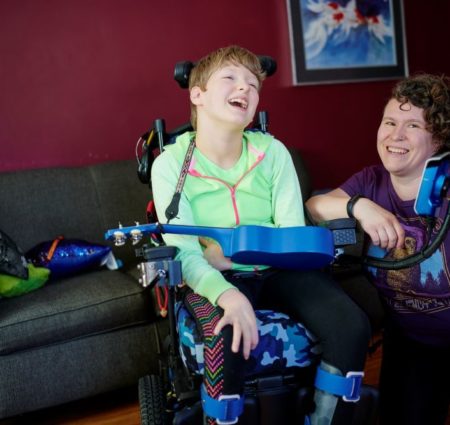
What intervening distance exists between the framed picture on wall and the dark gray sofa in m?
1.66

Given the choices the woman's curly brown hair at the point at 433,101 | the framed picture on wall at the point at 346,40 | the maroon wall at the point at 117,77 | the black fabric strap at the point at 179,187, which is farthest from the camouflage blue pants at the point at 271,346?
the framed picture on wall at the point at 346,40

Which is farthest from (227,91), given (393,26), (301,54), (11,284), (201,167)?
(393,26)

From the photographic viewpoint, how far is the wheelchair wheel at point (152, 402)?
1.51 m

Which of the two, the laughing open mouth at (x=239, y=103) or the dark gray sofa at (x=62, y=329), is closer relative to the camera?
the laughing open mouth at (x=239, y=103)

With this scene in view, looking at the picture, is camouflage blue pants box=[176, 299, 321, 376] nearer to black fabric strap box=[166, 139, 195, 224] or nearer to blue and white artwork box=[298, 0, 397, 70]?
black fabric strap box=[166, 139, 195, 224]

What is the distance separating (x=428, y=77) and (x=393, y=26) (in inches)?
81.3

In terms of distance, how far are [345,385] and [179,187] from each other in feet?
2.00

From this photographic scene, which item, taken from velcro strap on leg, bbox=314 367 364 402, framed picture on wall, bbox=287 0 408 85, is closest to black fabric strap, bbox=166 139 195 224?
velcro strap on leg, bbox=314 367 364 402

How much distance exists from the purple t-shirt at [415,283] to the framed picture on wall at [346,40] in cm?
179

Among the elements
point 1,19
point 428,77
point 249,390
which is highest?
point 1,19

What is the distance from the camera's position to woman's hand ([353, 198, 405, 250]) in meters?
1.38

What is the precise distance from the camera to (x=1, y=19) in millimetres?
2561

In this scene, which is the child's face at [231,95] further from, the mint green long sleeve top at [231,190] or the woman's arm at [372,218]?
the woman's arm at [372,218]

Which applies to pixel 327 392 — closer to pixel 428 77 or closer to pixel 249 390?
pixel 249 390
